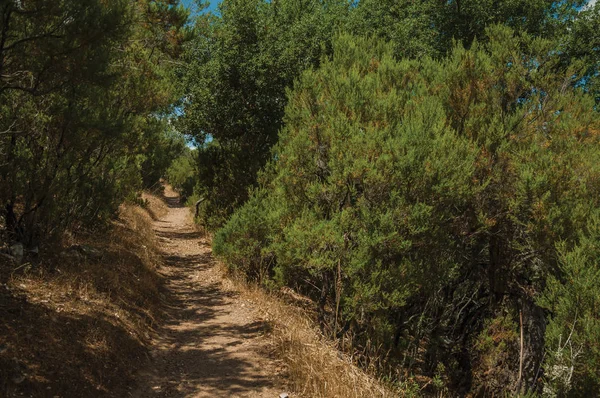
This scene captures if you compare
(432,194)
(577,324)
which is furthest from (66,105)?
(577,324)

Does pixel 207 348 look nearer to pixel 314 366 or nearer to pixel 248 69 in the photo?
pixel 314 366

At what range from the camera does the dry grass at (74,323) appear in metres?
3.98

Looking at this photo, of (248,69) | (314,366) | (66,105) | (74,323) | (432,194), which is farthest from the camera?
(248,69)

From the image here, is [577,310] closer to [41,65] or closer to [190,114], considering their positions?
[41,65]

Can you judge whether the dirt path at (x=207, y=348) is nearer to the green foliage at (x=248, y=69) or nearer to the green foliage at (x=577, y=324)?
the green foliage at (x=577, y=324)

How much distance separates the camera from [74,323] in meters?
5.03

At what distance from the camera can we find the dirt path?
15.7 ft

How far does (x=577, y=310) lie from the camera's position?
221 inches

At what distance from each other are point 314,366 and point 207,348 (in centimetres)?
201

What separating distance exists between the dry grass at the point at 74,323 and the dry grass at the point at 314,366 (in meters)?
1.90

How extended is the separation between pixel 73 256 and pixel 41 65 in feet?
12.5

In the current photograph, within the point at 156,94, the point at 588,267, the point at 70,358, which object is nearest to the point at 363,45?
the point at 156,94

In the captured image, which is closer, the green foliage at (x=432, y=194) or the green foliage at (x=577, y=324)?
the green foliage at (x=577, y=324)

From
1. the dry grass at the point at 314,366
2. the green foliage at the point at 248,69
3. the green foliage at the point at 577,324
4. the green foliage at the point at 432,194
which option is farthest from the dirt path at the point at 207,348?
the green foliage at the point at 248,69
